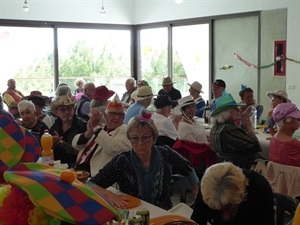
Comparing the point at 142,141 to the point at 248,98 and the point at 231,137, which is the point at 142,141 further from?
the point at 248,98

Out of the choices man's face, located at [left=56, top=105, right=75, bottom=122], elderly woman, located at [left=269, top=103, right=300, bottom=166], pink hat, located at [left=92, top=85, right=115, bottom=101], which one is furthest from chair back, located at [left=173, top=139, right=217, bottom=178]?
pink hat, located at [left=92, top=85, right=115, bottom=101]

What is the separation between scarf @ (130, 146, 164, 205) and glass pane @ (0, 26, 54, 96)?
7529 mm

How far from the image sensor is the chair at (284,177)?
3.94 meters

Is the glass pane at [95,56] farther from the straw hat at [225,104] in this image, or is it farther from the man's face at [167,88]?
the straw hat at [225,104]

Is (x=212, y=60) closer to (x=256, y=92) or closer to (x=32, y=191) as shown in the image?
(x=256, y=92)

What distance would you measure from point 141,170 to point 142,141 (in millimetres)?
189

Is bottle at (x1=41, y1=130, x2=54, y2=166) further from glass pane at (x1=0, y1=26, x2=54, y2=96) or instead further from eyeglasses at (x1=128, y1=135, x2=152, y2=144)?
glass pane at (x1=0, y1=26, x2=54, y2=96)

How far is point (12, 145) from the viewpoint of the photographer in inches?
67.0

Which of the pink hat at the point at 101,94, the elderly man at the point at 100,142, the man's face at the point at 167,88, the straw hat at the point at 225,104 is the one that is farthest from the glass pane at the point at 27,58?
the straw hat at the point at 225,104

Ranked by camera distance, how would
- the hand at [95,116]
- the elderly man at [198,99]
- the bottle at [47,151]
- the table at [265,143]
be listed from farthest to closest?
the elderly man at [198,99], the table at [265,143], the hand at [95,116], the bottle at [47,151]

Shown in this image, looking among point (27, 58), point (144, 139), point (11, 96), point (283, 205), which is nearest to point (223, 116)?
point (144, 139)

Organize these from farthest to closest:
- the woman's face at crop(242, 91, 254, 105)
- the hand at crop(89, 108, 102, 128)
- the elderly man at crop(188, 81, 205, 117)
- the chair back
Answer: the elderly man at crop(188, 81, 205, 117)
the woman's face at crop(242, 91, 254, 105)
the chair back
the hand at crop(89, 108, 102, 128)

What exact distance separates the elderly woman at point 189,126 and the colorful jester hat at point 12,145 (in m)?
3.21

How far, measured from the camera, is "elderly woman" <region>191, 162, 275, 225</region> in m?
2.23
